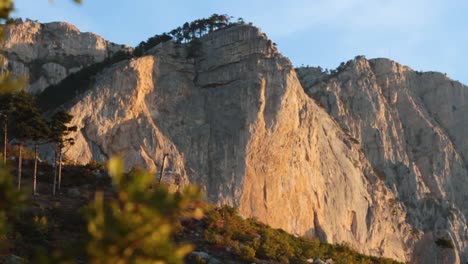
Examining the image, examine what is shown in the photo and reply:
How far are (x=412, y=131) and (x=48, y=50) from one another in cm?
3905

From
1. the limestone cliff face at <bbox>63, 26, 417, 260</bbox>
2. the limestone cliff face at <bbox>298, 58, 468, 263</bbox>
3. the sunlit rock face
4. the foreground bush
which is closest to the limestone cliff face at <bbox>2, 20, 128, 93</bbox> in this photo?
the sunlit rock face

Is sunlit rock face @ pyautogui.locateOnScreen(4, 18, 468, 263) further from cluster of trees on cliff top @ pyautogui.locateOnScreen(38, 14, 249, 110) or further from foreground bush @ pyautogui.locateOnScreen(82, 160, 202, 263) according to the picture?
foreground bush @ pyautogui.locateOnScreen(82, 160, 202, 263)

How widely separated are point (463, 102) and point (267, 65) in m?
36.3

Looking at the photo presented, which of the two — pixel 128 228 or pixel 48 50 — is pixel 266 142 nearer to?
pixel 48 50

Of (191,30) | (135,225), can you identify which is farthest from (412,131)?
(135,225)

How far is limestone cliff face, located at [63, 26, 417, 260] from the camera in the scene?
5275cm

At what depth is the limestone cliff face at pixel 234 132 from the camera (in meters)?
52.8

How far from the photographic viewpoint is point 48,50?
77938 millimetres

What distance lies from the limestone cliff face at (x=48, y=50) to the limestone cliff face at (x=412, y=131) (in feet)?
76.9

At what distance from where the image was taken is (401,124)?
78750 mm

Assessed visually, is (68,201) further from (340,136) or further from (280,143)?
(340,136)

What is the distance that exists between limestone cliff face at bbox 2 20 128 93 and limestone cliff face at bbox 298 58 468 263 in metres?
23.4

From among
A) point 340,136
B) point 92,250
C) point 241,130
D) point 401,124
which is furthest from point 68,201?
point 401,124

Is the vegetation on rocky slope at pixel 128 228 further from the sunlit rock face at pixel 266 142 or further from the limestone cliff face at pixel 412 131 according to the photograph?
the limestone cliff face at pixel 412 131
